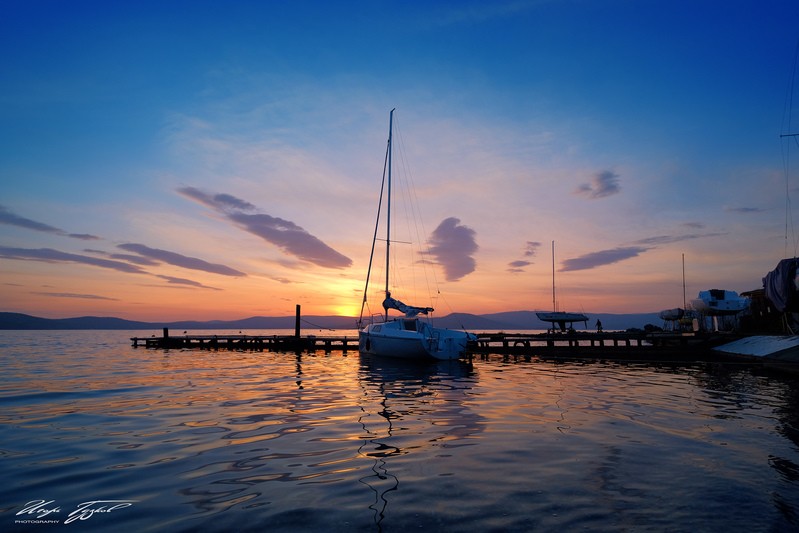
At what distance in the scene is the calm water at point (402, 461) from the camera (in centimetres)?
668

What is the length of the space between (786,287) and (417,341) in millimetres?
25290

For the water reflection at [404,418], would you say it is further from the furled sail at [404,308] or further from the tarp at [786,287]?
the tarp at [786,287]

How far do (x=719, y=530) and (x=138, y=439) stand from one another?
12.1 metres

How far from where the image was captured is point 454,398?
732 inches

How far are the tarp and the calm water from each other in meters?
15.5

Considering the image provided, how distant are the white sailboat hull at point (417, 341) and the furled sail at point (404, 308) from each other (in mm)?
2966

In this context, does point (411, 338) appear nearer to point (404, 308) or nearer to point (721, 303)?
point (404, 308)

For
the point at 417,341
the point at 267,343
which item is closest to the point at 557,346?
the point at 417,341

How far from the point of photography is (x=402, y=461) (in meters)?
9.42

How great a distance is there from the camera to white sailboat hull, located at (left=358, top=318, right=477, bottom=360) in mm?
34250

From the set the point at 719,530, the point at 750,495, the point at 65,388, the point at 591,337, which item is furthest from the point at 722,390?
the point at 65,388

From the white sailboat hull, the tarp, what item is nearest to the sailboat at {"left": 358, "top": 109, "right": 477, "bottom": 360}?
the white sailboat hull

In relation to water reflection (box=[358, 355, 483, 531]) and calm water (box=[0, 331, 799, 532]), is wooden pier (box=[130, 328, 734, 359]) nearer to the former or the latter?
water reflection (box=[358, 355, 483, 531])

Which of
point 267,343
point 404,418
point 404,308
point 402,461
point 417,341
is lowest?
point 267,343
